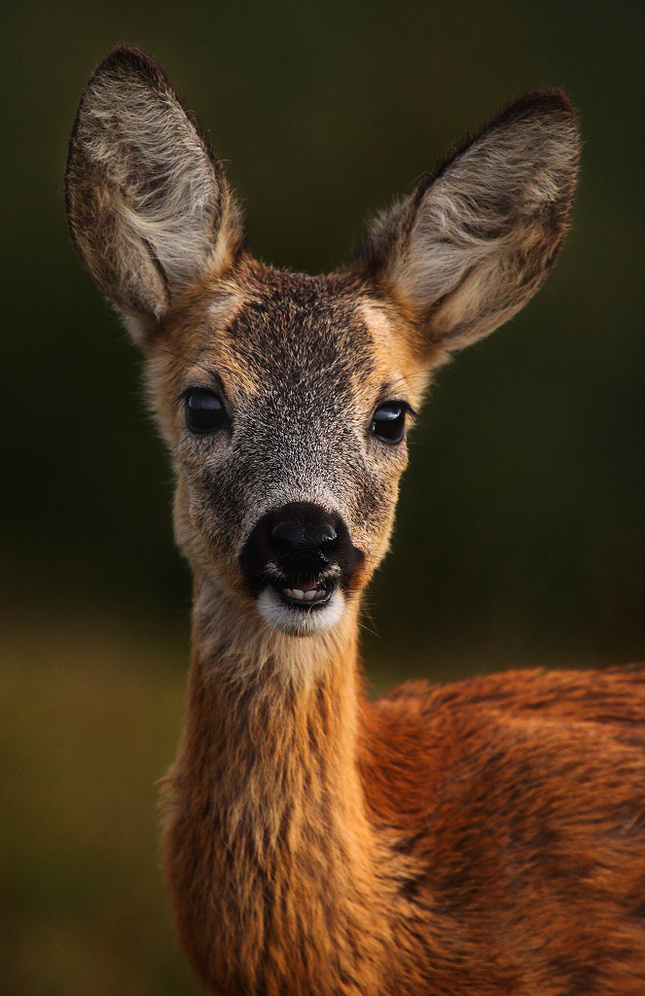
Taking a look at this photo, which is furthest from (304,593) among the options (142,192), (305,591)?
(142,192)

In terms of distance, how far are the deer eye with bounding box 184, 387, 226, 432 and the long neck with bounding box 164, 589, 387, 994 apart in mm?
326

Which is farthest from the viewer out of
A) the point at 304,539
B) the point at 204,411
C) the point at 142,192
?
the point at 142,192

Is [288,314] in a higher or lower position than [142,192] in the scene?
lower

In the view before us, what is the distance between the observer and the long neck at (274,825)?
2.02m

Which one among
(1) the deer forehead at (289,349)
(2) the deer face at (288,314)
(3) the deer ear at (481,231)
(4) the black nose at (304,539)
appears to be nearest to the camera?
(4) the black nose at (304,539)

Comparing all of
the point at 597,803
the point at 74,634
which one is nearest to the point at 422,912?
the point at 597,803

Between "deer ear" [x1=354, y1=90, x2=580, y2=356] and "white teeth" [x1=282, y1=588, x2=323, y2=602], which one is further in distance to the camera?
"deer ear" [x1=354, y1=90, x2=580, y2=356]

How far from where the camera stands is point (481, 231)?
7.73ft

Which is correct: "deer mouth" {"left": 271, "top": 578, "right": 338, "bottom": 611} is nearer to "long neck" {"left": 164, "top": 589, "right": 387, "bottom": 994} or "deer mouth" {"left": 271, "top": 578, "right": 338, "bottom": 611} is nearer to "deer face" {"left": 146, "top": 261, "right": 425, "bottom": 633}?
"deer face" {"left": 146, "top": 261, "right": 425, "bottom": 633}

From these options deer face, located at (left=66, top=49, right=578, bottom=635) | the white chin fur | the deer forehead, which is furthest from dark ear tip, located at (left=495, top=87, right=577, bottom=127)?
the white chin fur

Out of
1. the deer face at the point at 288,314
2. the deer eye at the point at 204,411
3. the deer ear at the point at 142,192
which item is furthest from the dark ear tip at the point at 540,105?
the deer eye at the point at 204,411

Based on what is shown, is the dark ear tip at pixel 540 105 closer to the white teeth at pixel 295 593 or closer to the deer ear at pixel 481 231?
the deer ear at pixel 481 231

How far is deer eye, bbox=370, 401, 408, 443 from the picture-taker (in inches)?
83.7

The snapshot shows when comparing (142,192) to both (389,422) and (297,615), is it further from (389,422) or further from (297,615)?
(297,615)
